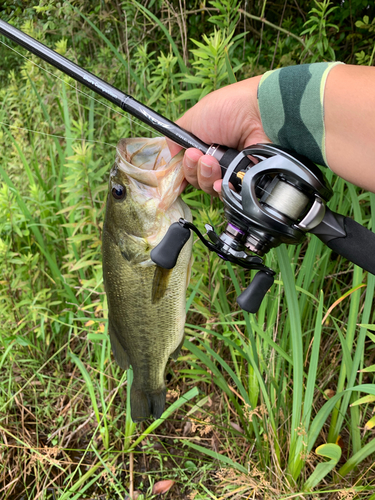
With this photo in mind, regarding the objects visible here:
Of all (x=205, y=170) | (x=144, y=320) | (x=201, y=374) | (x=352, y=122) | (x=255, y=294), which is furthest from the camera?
(x=201, y=374)

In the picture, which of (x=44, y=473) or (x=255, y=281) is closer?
(x=255, y=281)

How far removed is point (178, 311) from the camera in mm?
1475

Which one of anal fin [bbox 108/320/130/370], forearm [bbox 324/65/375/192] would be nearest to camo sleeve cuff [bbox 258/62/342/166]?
forearm [bbox 324/65/375/192]

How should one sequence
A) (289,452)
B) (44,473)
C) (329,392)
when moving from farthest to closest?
1. (44,473)
2. (329,392)
3. (289,452)

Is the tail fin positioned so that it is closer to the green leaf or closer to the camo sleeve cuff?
the green leaf

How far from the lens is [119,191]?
137cm

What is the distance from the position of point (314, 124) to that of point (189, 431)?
188cm

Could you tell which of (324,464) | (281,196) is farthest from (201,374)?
(281,196)

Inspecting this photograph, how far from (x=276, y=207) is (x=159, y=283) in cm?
64

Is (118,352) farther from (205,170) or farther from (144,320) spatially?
(205,170)

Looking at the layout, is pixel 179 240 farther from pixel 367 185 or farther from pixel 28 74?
pixel 28 74

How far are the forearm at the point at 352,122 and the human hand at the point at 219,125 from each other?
1.03ft

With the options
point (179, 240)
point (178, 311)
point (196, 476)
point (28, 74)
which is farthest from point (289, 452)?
point (28, 74)

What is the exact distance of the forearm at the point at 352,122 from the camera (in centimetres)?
89
